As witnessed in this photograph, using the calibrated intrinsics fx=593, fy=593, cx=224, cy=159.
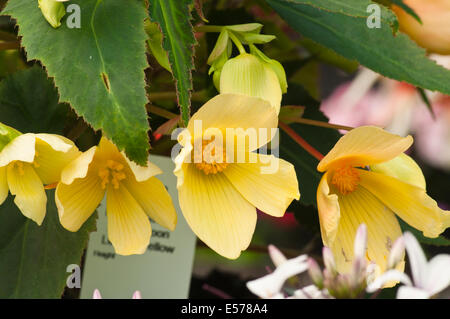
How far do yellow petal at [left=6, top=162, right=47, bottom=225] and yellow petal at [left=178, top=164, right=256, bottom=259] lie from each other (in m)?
0.08

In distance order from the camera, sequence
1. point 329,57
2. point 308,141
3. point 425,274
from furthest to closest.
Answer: point 329,57
point 308,141
point 425,274

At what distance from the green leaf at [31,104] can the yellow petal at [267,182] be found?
5.6 inches

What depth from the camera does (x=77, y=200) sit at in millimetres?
378

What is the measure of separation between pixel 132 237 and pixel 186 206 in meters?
0.05

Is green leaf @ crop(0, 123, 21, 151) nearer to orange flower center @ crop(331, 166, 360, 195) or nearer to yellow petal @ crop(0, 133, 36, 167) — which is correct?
yellow petal @ crop(0, 133, 36, 167)

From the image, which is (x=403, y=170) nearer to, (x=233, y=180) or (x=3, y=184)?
(x=233, y=180)

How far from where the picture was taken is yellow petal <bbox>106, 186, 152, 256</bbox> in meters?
0.39

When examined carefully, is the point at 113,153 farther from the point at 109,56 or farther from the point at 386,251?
the point at 386,251

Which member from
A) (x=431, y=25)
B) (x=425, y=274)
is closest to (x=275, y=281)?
(x=425, y=274)

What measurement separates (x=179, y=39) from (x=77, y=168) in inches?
3.8

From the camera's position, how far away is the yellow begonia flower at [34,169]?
1.12 feet

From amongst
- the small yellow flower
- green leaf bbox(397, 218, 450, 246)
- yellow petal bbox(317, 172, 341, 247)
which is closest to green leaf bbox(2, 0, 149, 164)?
the small yellow flower

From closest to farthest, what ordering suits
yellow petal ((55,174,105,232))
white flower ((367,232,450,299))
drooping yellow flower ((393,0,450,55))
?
1. white flower ((367,232,450,299))
2. yellow petal ((55,174,105,232))
3. drooping yellow flower ((393,0,450,55))
